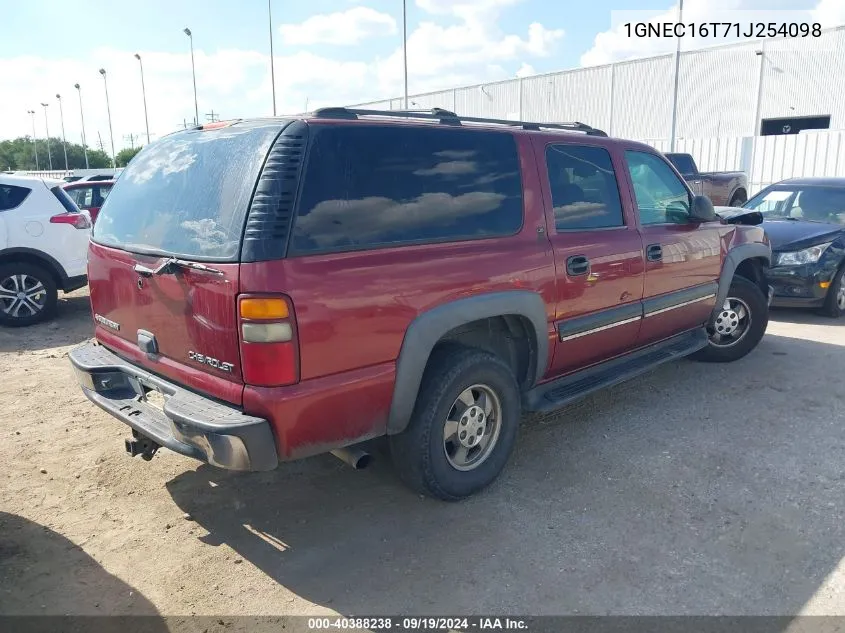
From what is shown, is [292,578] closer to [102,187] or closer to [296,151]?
[296,151]

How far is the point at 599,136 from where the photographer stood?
4.38m

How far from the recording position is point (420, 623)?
8.57ft

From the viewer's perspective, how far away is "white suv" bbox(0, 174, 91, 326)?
7176 mm

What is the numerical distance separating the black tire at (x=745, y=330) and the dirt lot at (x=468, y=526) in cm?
105

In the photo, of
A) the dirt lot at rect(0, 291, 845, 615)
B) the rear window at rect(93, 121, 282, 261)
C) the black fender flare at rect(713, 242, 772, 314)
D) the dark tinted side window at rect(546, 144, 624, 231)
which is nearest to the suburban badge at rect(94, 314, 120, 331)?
the rear window at rect(93, 121, 282, 261)

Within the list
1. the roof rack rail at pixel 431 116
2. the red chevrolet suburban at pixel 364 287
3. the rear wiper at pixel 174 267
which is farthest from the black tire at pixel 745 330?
the rear wiper at pixel 174 267

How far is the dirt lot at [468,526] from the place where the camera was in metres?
2.77

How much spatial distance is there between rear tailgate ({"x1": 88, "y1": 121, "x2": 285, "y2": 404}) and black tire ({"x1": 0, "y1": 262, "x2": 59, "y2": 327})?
4502 millimetres

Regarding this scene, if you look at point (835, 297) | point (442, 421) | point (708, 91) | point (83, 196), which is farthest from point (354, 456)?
point (708, 91)

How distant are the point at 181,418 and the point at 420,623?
1298 mm

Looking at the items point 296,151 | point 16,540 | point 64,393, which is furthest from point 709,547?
point 64,393

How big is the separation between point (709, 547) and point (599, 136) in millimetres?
2673

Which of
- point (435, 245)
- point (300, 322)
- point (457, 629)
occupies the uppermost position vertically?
point (435, 245)

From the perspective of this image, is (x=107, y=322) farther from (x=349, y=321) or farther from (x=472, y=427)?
(x=472, y=427)
